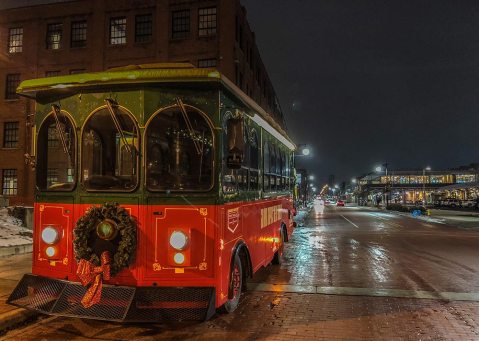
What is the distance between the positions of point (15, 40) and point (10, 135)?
7.62m

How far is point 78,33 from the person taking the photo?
1371 inches

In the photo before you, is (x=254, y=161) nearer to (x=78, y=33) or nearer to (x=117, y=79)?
(x=117, y=79)

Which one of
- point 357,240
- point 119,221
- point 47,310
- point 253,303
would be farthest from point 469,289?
point 357,240

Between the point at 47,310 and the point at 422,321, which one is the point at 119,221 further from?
the point at 422,321

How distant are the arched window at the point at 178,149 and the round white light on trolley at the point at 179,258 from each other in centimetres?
86

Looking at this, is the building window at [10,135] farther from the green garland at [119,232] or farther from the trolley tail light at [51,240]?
the green garland at [119,232]

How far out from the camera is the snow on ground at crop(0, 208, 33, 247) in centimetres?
1243

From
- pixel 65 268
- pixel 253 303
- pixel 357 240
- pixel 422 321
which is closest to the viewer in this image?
pixel 65 268

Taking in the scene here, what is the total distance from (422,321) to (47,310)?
5073mm

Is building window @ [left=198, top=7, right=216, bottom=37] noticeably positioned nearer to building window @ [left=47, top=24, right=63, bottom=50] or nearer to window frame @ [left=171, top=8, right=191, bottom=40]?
window frame @ [left=171, top=8, right=191, bottom=40]

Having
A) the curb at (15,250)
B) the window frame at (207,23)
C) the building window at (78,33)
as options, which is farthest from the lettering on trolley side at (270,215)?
the building window at (78,33)

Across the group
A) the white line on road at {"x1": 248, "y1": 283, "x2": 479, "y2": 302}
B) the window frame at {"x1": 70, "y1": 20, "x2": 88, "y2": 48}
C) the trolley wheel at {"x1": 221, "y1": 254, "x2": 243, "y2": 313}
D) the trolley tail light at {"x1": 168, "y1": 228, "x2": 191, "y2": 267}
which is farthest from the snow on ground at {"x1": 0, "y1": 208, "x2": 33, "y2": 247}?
the window frame at {"x1": 70, "y1": 20, "x2": 88, "y2": 48}

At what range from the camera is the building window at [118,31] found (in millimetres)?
33906

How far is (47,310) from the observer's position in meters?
5.59
